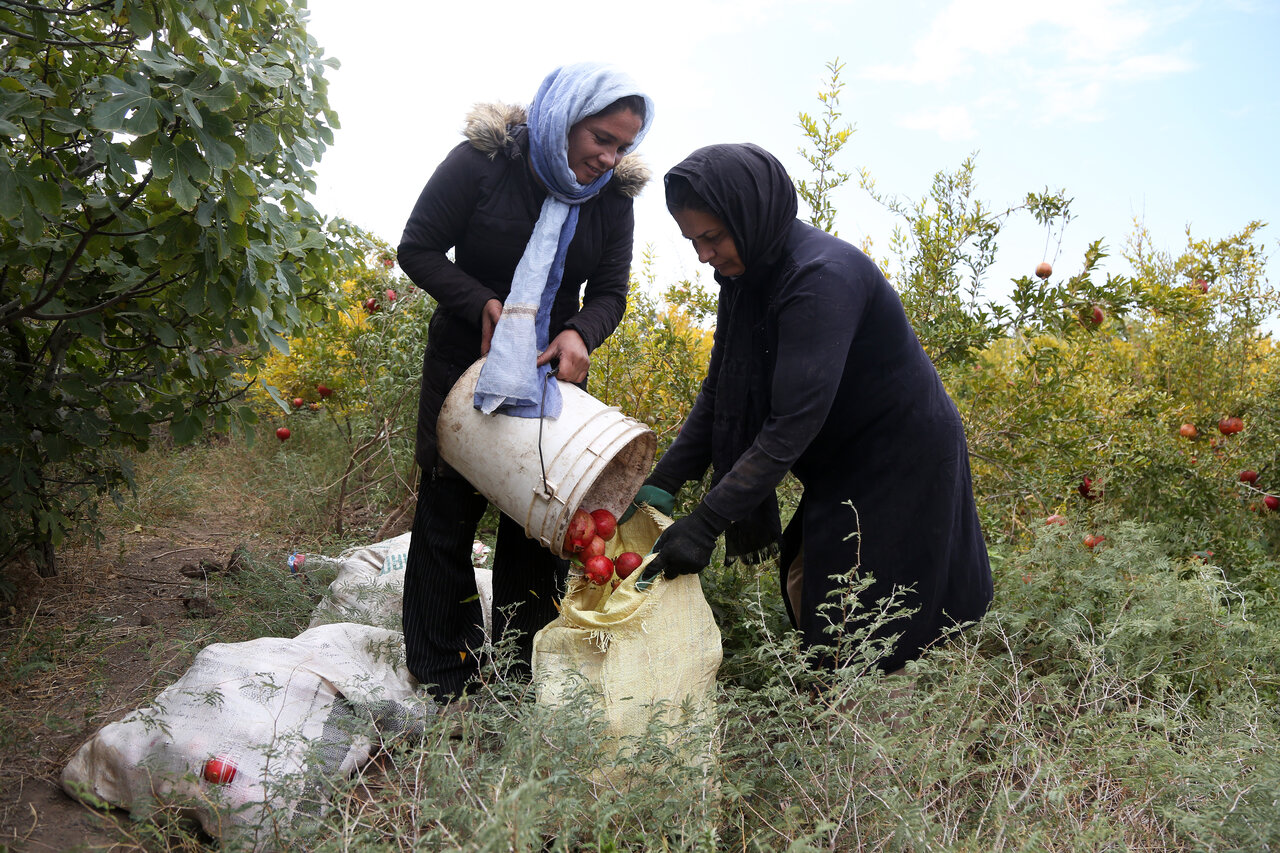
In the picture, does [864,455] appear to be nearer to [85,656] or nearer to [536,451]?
[536,451]

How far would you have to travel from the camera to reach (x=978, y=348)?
12.1 ft

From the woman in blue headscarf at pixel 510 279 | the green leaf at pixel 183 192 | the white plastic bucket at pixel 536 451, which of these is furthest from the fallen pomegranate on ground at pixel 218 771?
the green leaf at pixel 183 192

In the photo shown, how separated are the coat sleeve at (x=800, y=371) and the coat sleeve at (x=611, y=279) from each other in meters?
0.60

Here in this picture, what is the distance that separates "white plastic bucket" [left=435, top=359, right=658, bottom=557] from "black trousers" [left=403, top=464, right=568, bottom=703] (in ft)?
0.92

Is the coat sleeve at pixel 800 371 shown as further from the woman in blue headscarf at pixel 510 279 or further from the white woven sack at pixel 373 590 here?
the white woven sack at pixel 373 590

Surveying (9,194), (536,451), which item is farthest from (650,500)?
(9,194)

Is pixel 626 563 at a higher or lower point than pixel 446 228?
lower

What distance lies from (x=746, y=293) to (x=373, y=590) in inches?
71.8

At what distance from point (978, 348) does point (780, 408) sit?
6.39 feet

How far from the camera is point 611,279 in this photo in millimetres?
2633

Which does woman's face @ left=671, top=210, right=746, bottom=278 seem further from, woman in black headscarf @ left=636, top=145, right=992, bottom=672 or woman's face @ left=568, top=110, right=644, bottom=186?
woman's face @ left=568, top=110, right=644, bottom=186

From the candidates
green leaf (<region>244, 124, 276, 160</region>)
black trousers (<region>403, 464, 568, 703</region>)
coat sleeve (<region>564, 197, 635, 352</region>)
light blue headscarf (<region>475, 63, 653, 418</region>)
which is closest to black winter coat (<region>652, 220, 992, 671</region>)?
coat sleeve (<region>564, 197, 635, 352</region>)

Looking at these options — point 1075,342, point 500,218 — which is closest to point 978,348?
point 1075,342

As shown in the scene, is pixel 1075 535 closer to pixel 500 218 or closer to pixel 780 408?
pixel 780 408
